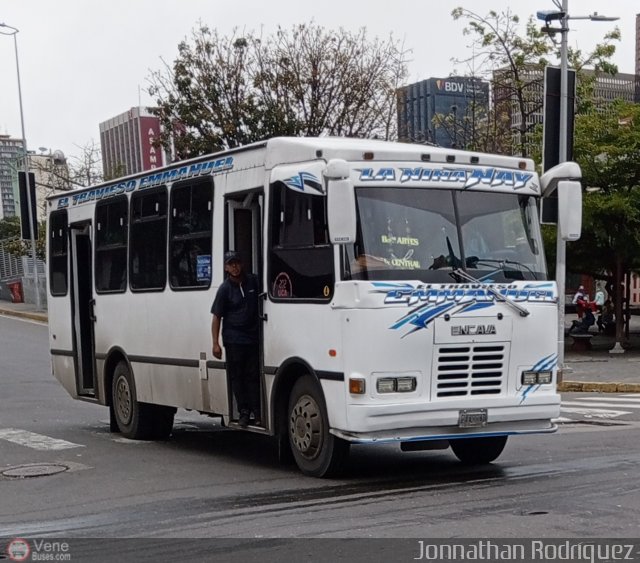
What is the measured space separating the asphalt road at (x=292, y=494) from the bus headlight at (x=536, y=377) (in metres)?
0.83

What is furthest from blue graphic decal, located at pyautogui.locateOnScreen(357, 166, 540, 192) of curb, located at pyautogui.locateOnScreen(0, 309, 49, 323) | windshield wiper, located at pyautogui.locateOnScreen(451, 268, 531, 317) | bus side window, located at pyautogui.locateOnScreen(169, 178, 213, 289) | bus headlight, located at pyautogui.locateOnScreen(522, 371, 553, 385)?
curb, located at pyautogui.locateOnScreen(0, 309, 49, 323)

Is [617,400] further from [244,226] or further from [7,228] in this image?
[7,228]

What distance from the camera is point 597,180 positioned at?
84.1 feet

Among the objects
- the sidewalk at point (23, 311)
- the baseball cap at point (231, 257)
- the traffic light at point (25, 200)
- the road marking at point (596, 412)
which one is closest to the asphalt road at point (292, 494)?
the road marking at point (596, 412)

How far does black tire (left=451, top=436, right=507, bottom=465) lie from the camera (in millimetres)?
10258

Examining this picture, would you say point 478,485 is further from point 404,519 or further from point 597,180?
point 597,180

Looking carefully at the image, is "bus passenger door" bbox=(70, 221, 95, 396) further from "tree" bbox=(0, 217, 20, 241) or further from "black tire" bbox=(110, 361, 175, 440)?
"tree" bbox=(0, 217, 20, 241)

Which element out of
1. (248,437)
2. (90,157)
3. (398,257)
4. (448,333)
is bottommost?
(248,437)

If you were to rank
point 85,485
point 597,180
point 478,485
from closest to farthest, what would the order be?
point 478,485 → point 85,485 → point 597,180

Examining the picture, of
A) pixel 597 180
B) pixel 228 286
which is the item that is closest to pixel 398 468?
pixel 228 286

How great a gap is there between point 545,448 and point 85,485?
4.93 m

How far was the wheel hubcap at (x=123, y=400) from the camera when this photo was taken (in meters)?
13.1

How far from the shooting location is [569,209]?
31.9ft
